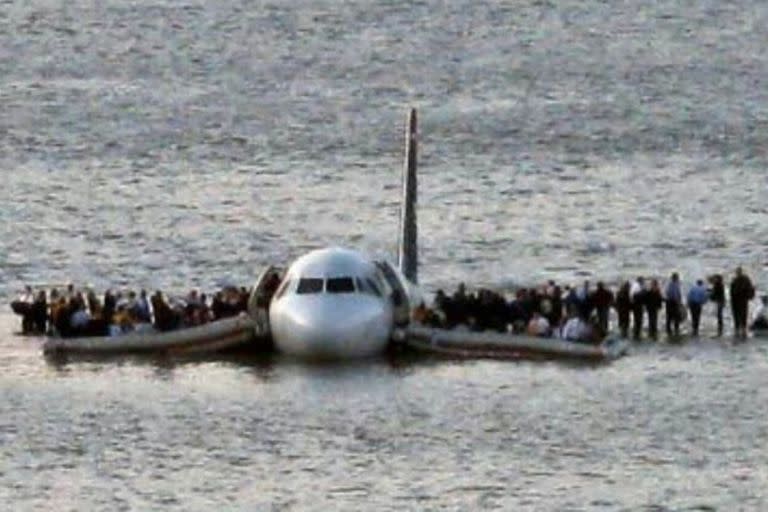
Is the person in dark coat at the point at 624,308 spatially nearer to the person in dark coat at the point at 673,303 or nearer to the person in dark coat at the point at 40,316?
the person in dark coat at the point at 673,303

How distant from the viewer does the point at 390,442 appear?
253 feet

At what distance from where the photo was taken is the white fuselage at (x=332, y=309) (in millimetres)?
87875

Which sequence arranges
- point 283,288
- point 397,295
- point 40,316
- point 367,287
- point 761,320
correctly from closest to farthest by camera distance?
point 367,287, point 283,288, point 397,295, point 761,320, point 40,316

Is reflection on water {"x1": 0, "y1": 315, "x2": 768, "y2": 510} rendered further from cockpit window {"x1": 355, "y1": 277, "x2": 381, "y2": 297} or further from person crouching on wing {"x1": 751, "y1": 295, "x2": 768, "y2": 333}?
person crouching on wing {"x1": 751, "y1": 295, "x2": 768, "y2": 333}

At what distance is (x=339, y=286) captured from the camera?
8900cm

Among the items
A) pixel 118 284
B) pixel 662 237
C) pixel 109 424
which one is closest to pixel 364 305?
pixel 109 424

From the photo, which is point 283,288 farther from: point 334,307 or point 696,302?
point 696,302

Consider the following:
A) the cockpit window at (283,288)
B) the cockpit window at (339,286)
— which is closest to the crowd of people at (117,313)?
the cockpit window at (283,288)

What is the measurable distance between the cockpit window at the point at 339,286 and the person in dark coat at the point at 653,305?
768 centimetres

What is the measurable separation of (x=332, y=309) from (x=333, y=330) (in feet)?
2.01

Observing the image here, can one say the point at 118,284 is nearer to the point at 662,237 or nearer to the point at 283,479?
the point at 662,237

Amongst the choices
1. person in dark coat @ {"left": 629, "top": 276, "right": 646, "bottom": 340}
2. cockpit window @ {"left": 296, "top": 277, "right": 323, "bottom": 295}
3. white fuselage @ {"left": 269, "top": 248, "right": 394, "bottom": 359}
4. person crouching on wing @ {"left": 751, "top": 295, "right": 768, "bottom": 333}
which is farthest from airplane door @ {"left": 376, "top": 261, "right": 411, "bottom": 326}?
person crouching on wing @ {"left": 751, "top": 295, "right": 768, "bottom": 333}

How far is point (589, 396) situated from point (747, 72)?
3744 inches

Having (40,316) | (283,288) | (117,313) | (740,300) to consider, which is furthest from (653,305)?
(40,316)
